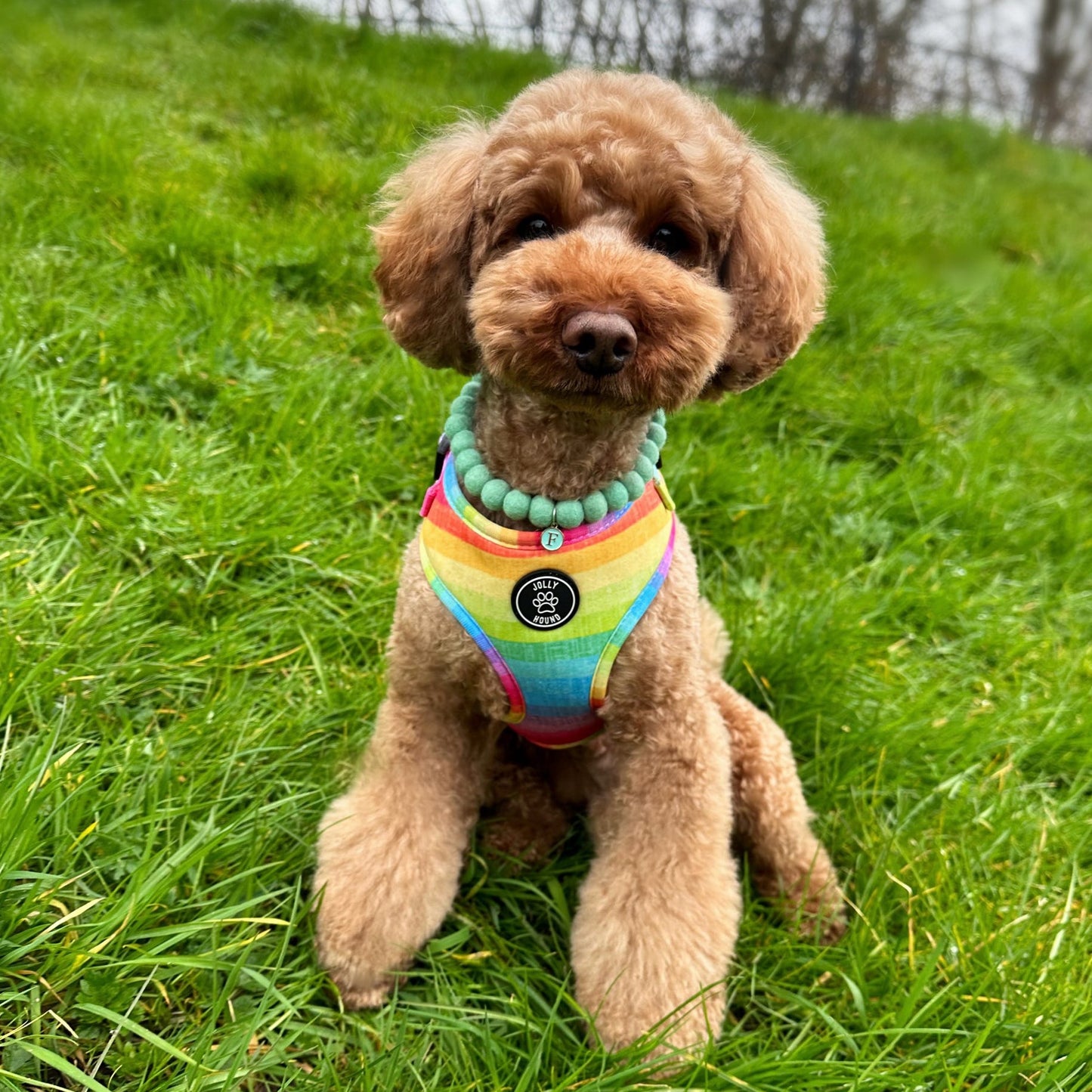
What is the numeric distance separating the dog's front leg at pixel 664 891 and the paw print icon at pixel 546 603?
13.8 inches

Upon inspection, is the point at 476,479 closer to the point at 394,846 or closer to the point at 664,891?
the point at 394,846

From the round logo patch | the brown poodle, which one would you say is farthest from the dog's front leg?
→ the round logo patch

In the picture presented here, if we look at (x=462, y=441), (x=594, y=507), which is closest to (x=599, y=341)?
(x=594, y=507)

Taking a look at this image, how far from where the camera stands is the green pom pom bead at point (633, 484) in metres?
1.90

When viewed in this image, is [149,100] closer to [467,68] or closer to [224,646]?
[467,68]

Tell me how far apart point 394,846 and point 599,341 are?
4.09 feet

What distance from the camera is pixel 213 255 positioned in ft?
12.2

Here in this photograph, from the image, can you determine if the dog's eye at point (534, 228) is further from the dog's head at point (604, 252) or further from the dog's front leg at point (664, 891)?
the dog's front leg at point (664, 891)

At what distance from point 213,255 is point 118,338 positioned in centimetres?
78

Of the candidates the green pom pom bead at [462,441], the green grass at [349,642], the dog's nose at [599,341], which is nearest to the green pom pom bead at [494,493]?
the green pom pom bead at [462,441]

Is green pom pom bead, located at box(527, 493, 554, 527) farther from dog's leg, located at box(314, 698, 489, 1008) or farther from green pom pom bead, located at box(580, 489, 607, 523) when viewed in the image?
dog's leg, located at box(314, 698, 489, 1008)

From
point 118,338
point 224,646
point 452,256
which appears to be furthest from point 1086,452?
point 118,338

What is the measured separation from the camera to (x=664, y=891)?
6.42ft

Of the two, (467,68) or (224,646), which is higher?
(467,68)
